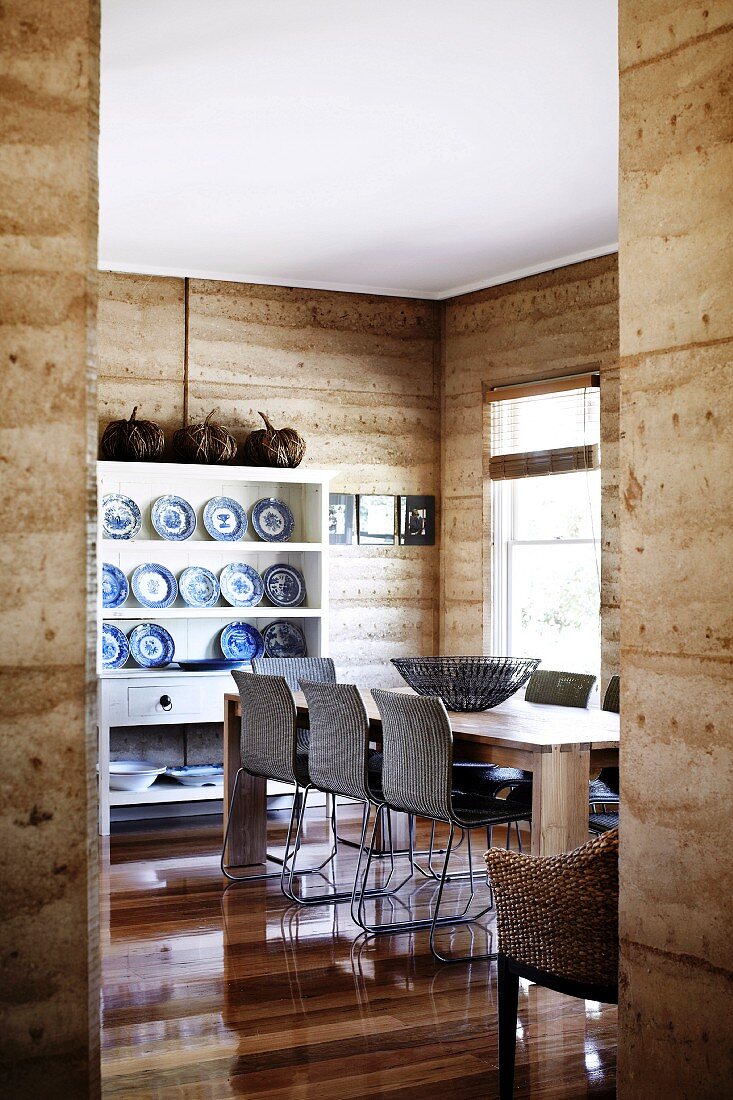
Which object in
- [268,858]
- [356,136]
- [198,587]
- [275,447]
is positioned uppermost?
[356,136]

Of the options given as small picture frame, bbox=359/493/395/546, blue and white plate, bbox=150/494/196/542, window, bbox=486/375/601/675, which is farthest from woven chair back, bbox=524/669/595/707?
blue and white plate, bbox=150/494/196/542

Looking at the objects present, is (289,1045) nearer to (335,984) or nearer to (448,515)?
(335,984)

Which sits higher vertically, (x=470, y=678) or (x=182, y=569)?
(x=182, y=569)

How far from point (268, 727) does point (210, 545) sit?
2.05 m

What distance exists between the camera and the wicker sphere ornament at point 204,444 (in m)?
7.43

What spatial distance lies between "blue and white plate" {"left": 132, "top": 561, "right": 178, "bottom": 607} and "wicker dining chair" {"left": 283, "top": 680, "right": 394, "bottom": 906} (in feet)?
7.80

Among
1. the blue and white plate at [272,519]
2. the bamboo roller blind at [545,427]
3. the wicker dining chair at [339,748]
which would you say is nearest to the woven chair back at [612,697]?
the wicker dining chair at [339,748]

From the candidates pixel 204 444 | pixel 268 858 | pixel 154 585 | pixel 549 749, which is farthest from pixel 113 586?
pixel 549 749

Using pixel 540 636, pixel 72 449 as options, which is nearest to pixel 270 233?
pixel 540 636

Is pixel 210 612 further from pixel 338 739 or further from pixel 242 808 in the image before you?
pixel 338 739

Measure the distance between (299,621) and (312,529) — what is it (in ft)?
2.01

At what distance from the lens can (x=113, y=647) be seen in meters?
7.29

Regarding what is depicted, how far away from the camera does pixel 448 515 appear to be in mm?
8398

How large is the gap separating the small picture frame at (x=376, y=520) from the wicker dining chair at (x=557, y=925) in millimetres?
4987
